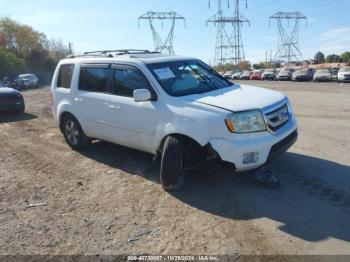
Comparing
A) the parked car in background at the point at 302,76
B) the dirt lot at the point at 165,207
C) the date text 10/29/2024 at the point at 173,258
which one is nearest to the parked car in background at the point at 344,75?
the parked car in background at the point at 302,76

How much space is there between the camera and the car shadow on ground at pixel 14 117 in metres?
12.2

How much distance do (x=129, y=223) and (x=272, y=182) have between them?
2027 millimetres

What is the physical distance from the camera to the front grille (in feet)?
16.3

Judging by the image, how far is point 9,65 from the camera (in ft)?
166

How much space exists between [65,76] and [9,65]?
48217 millimetres

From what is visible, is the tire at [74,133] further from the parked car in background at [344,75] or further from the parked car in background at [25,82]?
the parked car in background at [25,82]

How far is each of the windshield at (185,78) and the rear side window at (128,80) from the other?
0.66ft

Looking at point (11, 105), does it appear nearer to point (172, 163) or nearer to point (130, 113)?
point (130, 113)

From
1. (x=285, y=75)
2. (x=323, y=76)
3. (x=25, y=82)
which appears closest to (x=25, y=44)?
(x=25, y=82)

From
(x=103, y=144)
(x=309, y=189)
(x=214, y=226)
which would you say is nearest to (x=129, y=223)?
(x=214, y=226)

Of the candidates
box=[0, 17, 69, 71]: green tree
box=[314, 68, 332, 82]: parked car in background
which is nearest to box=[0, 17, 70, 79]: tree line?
box=[0, 17, 69, 71]: green tree

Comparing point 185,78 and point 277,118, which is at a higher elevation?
point 185,78

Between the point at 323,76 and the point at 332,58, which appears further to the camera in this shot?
the point at 332,58

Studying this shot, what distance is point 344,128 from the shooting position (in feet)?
29.5
